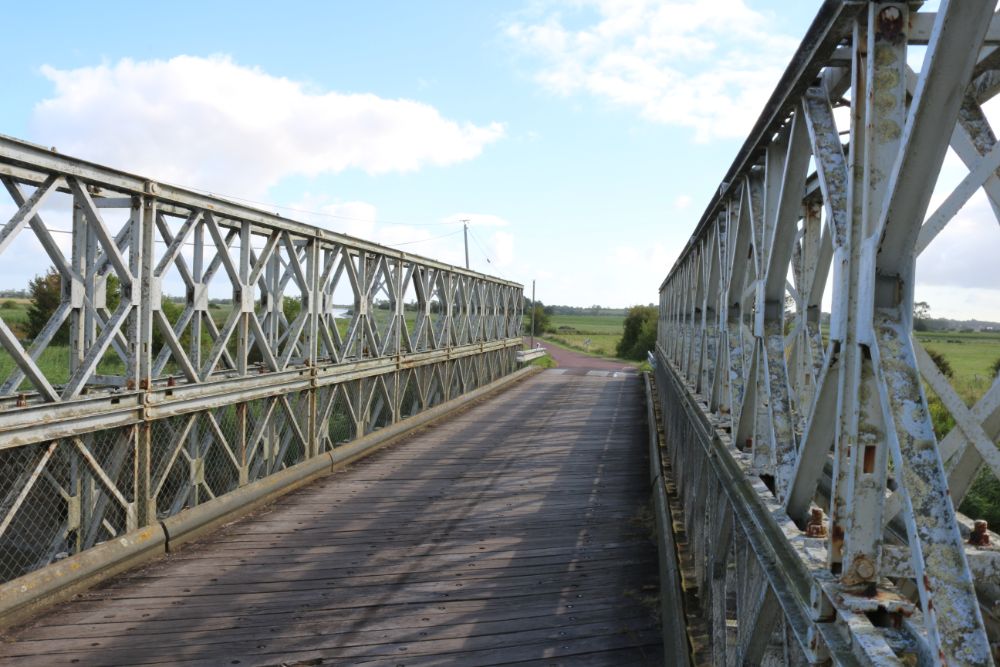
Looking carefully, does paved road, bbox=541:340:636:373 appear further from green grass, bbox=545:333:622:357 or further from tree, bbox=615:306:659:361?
green grass, bbox=545:333:622:357

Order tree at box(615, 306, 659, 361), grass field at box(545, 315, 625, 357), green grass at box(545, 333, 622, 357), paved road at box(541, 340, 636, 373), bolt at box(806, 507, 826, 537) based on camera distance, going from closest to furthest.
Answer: bolt at box(806, 507, 826, 537) < paved road at box(541, 340, 636, 373) < tree at box(615, 306, 659, 361) < green grass at box(545, 333, 622, 357) < grass field at box(545, 315, 625, 357)

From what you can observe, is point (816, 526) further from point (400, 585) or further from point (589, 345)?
point (589, 345)

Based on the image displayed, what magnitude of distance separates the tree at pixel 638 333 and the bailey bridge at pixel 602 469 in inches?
1527

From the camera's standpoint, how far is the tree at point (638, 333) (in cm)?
4925

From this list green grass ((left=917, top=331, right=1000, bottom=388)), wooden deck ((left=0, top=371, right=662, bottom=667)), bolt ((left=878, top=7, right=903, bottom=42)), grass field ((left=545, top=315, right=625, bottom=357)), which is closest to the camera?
bolt ((left=878, top=7, right=903, bottom=42))

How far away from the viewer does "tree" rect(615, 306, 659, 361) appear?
49.2 m

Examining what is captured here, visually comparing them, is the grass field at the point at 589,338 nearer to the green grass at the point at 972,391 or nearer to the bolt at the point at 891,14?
the green grass at the point at 972,391

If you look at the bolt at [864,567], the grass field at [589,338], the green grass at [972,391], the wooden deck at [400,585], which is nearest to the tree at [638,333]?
the grass field at [589,338]

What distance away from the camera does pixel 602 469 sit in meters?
9.49

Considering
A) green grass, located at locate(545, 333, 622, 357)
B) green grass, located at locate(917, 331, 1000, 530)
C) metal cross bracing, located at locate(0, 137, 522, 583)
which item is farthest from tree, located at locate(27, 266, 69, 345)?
green grass, located at locate(545, 333, 622, 357)

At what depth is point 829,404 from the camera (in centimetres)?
213

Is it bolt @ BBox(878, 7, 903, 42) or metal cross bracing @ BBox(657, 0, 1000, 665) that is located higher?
bolt @ BBox(878, 7, 903, 42)

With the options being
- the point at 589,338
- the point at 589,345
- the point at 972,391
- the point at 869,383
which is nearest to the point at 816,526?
the point at 869,383

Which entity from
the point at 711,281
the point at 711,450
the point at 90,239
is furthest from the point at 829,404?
the point at 90,239
